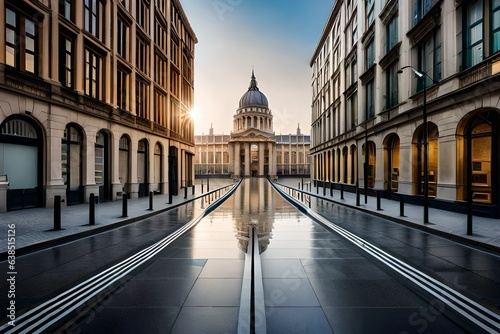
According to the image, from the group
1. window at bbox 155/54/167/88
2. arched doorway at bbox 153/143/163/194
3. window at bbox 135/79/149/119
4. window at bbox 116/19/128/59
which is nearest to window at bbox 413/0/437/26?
window at bbox 116/19/128/59

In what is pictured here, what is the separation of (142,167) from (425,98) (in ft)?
69.9

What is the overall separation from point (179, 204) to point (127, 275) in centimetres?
1126

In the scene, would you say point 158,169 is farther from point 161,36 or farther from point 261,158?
point 261,158

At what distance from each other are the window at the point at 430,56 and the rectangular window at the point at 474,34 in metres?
1.84

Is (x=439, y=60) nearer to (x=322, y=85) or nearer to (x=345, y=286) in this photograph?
(x=345, y=286)

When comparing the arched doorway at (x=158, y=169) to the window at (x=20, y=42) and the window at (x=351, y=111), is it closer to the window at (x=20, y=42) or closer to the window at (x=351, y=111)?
the window at (x=20, y=42)

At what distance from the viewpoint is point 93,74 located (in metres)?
17.1

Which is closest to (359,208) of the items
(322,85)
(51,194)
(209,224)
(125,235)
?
(209,224)

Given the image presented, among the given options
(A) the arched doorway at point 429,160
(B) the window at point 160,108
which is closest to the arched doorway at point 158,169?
(B) the window at point 160,108

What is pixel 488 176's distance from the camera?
11852 mm

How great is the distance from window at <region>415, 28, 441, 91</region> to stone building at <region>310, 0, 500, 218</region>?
6 cm

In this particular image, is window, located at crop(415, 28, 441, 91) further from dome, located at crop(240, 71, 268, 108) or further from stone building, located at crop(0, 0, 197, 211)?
dome, located at crop(240, 71, 268, 108)

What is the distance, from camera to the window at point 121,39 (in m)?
19.5

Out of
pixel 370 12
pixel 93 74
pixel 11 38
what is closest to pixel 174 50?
pixel 93 74
